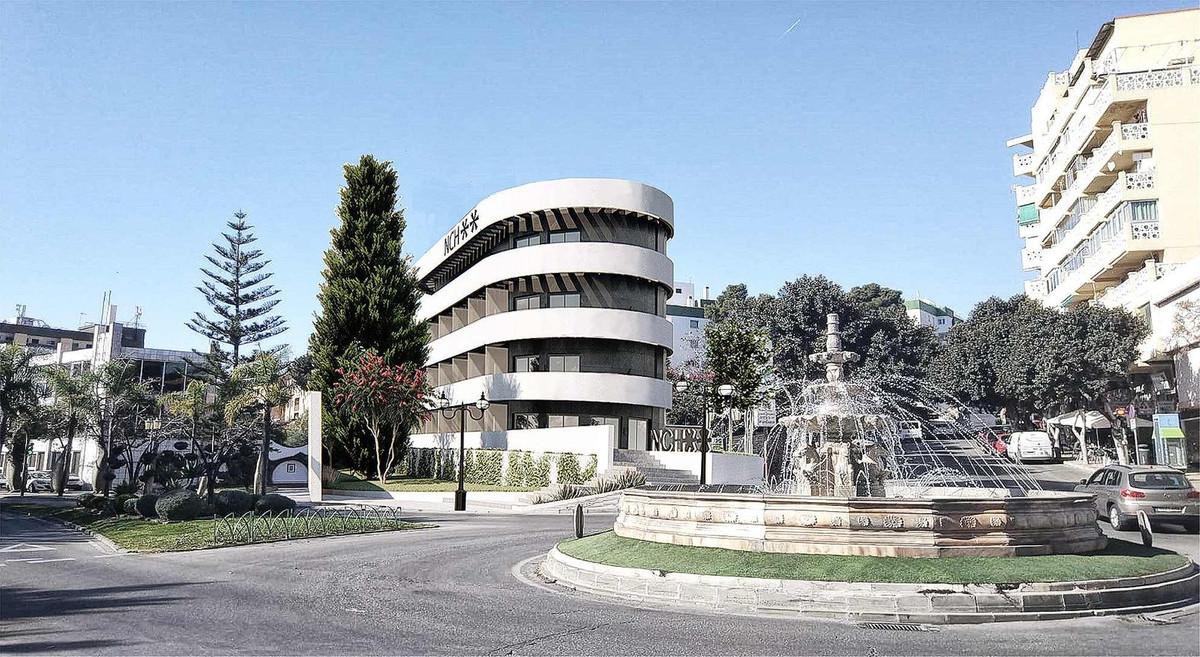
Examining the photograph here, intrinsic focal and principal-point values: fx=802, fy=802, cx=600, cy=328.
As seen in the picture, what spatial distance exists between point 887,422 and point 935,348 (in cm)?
6153

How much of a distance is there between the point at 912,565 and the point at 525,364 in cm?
3695

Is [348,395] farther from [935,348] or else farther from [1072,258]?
[935,348]

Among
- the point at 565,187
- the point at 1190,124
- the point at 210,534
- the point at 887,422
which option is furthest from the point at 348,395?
the point at 1190,124

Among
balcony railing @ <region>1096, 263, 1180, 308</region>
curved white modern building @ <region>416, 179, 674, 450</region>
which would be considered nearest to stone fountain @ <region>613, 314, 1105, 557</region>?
curved white modern building @ <region>416, 179, 674, 450</region>

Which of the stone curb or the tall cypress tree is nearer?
the stone curb

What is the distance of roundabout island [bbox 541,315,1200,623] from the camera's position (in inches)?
409

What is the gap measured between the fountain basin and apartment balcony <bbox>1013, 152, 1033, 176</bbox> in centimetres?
6918

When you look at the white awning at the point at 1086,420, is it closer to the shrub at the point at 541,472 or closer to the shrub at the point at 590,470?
the shrub at the point at 590,470

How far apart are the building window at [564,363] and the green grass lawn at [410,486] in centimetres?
877

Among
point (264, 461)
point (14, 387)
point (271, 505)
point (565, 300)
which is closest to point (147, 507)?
point (271, 505)

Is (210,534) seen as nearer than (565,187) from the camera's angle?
Yes

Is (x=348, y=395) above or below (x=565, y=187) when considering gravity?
below

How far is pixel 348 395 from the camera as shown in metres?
41.4

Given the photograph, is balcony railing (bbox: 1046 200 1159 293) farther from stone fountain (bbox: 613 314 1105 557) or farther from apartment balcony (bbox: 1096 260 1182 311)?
stone fountain (bbox: 613 314 1105 557)
